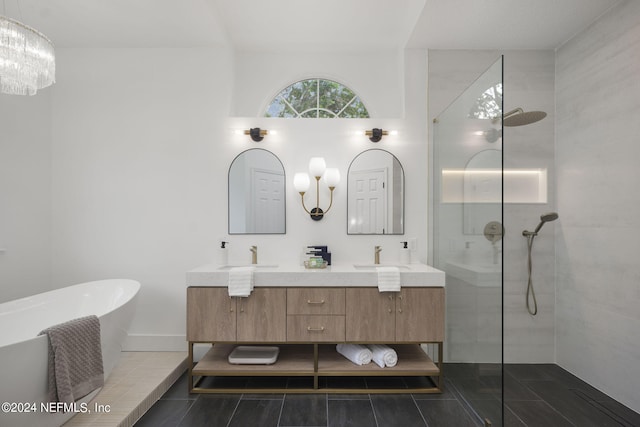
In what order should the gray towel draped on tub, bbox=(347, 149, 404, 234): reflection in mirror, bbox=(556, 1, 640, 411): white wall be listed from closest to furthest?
the gray towel draped on tub → bbox=(556, 1, 640, 411): white wall → bbox=(347, 149, 404, 234): reflection in mirror

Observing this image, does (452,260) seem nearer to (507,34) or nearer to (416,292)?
(416,292)

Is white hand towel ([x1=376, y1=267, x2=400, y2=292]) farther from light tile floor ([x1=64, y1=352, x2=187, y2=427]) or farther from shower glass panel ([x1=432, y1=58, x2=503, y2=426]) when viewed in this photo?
light tile floor ([x1=64, y1=352, x2=187, y2=427])

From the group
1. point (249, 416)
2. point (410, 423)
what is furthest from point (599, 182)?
point (249, 416)

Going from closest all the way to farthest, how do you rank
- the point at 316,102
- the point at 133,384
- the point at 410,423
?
1. the point at 410,423
2. the point at 133,384
3. the point at 316,102

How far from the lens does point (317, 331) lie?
2318mm

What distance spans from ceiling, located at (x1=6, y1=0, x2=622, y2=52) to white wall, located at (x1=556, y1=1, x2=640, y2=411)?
1.08ft

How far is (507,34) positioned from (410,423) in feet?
9.91

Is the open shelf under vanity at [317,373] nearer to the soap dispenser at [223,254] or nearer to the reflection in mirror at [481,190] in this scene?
the soap dispenser at [223,254]

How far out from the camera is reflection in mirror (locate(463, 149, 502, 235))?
1739 millimetres

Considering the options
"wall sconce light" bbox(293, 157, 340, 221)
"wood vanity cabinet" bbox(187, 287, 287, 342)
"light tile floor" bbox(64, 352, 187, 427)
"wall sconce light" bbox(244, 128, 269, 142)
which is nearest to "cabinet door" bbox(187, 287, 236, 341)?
"wood vanity cabinet" bbox(187, 287, 287, 342)

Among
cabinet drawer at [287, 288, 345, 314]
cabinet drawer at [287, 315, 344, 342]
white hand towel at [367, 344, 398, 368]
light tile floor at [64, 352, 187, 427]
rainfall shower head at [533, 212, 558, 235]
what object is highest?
rainfall shower head at [533, 212, 558, 235]

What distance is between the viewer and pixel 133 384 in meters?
2.27

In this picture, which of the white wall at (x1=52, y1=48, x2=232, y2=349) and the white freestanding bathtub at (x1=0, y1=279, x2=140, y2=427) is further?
the white wall at (x1=52, y1=48, x2=232, y2=349)

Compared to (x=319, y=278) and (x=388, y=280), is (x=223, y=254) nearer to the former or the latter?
(x=319, y=278)
